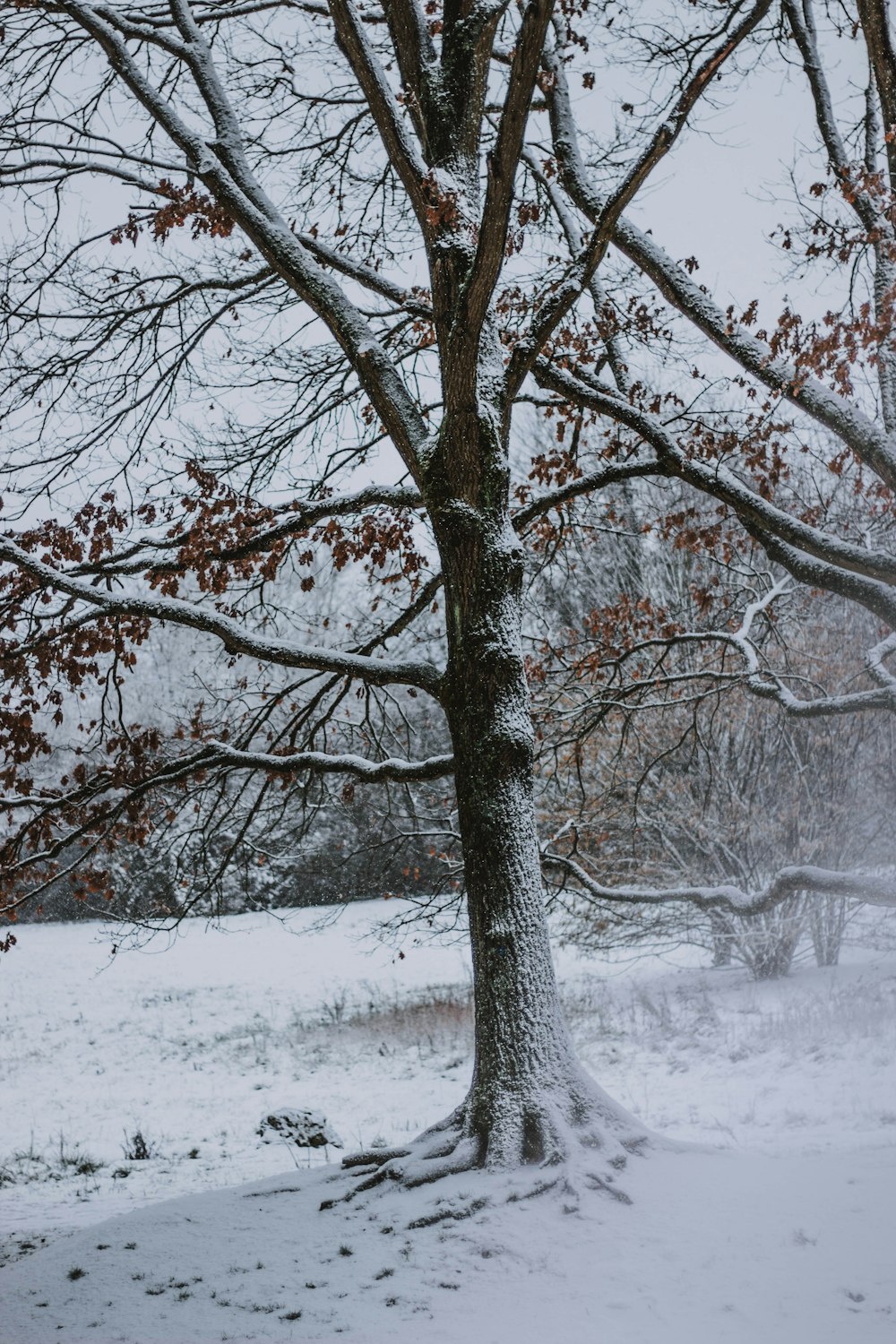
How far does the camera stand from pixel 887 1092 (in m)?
7.82

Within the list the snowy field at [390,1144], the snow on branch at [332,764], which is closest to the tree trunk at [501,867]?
the snowy field at [390,1144]

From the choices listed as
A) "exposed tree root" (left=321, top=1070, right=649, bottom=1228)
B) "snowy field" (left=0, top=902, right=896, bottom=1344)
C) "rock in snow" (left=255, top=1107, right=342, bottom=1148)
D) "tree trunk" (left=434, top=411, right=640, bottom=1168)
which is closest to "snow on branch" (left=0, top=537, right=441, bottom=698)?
"tree trunk" (left=434, top=411, right=640, bottom=1168)

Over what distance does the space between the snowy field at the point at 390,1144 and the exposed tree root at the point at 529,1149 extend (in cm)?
8

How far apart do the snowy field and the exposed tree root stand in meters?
0.08

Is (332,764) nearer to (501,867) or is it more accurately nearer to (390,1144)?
(501,867)

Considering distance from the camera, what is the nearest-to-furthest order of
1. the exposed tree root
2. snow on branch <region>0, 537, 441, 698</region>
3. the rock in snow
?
the exposed tree root → snow on branch <region>0, 537, 441, 698</region> → the rock in snow

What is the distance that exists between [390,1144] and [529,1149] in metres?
4.36

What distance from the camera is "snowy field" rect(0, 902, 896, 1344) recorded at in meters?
3.31

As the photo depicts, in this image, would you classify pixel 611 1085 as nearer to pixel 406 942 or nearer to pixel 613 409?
pixel 613 409

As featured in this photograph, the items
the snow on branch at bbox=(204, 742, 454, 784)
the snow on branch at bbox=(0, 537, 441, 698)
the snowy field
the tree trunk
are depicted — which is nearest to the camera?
the snowy field

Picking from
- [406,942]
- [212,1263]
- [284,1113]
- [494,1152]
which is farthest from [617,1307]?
[406,942]

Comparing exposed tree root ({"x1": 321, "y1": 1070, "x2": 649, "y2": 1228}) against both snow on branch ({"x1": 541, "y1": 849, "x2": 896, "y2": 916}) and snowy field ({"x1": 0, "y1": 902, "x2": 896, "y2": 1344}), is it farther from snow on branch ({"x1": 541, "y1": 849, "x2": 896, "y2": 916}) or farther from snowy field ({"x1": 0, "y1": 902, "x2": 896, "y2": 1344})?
snow on branch ({"x1": 541, "y1": 849, "x2": 896, "y2": 916})

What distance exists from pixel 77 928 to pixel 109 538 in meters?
15.9

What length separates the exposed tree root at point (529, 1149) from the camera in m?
3.96
